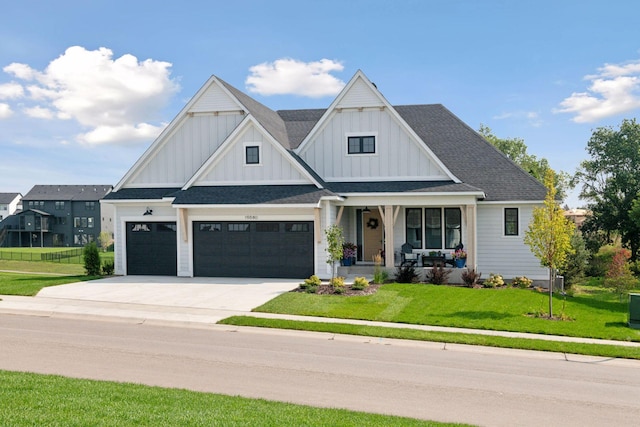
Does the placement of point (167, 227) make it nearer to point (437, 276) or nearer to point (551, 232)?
point (437, 276)

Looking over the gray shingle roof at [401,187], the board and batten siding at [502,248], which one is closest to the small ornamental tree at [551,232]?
the gray shingle roof at [401,187]

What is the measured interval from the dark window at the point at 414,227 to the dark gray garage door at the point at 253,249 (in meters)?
5.41

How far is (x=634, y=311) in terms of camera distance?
585 inches

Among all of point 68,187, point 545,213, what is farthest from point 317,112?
point 68,187

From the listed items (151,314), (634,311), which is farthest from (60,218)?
(634,311)

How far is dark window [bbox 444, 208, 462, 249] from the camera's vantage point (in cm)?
2500

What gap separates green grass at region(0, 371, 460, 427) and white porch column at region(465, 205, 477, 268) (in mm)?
16251

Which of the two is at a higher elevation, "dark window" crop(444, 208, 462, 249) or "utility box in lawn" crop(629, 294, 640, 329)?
"dark window" crop(444, 208, 462, 249)

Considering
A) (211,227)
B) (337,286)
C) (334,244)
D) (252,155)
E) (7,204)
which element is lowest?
(337,286)

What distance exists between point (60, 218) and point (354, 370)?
292 ft

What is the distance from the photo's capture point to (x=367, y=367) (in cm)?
1063

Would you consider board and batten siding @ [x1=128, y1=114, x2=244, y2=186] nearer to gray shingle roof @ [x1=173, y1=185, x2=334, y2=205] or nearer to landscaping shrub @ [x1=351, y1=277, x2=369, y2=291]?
gray shingle roof @ [x1=173, y1=185, x2=334, y2=205]

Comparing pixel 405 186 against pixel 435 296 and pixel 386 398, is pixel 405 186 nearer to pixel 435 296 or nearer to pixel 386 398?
pixel 435 296

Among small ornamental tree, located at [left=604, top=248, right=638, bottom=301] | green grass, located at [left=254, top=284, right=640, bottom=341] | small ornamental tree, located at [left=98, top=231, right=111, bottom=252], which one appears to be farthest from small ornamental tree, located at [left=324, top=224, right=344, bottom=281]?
small ornamental tree, located at [left=98, top=231, right=111, bottom=252]
